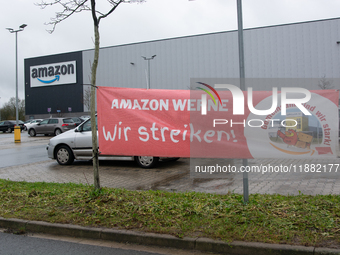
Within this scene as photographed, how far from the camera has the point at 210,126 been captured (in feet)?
19.3

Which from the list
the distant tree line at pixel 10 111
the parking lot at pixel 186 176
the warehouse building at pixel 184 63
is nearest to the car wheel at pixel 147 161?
the parking lot at pixel 186 176

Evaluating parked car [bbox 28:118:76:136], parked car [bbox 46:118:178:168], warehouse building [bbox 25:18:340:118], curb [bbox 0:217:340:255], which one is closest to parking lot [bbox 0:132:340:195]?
parked car [bbox 46:118:178:168]

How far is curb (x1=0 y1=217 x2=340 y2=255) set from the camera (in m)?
3.81

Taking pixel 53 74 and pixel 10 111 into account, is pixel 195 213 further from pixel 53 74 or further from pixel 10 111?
pixel 10 111

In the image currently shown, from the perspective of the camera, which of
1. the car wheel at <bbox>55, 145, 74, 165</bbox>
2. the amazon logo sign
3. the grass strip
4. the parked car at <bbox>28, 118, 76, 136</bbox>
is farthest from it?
the amazon logo sign

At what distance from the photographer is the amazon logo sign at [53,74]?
62.3 m

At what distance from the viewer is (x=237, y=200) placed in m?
A: 5.53

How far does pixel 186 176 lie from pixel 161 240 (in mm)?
4490

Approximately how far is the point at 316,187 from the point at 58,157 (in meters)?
8.42

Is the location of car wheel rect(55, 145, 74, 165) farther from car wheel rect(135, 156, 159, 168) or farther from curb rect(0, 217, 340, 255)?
curb rect(0, 217, 340, 255)

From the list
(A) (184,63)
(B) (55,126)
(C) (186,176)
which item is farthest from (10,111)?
(C) (186,176)

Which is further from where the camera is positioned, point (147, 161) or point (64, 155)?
point (64, 155)

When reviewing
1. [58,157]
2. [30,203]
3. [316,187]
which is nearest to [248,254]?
[316,187]

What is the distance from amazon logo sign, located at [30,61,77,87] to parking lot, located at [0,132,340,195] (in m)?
53.1
